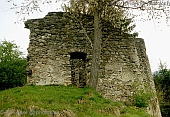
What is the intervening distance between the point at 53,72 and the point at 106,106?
302cm

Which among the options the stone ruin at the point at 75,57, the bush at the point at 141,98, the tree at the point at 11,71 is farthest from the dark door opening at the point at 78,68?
the tree at the point at 11,71

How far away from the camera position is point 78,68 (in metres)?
10.4

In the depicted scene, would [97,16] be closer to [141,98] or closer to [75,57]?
[75,57]

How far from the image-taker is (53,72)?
9.96m

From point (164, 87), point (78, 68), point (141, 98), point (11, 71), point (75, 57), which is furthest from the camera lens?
point (164, 87)

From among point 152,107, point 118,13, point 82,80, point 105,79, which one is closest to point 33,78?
point 82,80

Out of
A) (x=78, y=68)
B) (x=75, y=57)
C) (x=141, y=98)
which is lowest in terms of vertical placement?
(x=141, y=98)

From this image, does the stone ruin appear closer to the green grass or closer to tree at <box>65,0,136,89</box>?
tree at <box>65,0,136,89</box>

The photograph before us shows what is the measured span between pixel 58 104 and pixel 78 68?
337 cm

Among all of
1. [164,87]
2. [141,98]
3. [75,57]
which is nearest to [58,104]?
[75,57]

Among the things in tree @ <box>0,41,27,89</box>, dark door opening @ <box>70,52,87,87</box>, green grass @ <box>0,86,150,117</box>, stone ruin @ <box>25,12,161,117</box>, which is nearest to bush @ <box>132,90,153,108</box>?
stone ruin @ <box>25,12,161,117</box>

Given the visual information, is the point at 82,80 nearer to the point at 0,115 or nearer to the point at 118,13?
the point at 118,13

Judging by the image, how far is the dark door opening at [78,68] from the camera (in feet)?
33.7

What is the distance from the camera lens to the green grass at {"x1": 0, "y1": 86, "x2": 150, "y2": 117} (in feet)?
21.9
